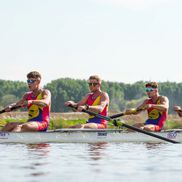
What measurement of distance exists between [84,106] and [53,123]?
791 inches

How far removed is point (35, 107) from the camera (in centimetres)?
1884

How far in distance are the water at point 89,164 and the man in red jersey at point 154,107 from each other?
3.23m

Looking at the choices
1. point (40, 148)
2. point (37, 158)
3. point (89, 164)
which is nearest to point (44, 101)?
point (40, 148)

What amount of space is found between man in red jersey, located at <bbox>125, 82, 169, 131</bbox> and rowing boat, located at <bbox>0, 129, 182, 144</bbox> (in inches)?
18.6

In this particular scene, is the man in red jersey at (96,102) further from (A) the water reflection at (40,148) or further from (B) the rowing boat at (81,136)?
(A) the water reflection at (40,148)

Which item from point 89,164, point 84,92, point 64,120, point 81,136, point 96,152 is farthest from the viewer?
point 84,92

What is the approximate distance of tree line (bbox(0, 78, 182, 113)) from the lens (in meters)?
110

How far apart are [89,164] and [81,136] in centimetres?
700

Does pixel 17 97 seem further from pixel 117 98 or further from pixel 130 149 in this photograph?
pixel 130 149

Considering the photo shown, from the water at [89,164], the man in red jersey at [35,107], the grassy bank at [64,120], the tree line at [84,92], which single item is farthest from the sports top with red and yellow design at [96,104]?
the tree line at [84,92]

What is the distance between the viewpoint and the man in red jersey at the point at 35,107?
1861 centimetres

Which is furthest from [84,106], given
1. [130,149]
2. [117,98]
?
[117,98]

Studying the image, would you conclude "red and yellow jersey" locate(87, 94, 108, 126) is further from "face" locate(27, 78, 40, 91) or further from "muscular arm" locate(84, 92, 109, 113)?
"face" locate(27, 78, 40, 91)

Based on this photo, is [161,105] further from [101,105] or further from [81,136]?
[81,136]
